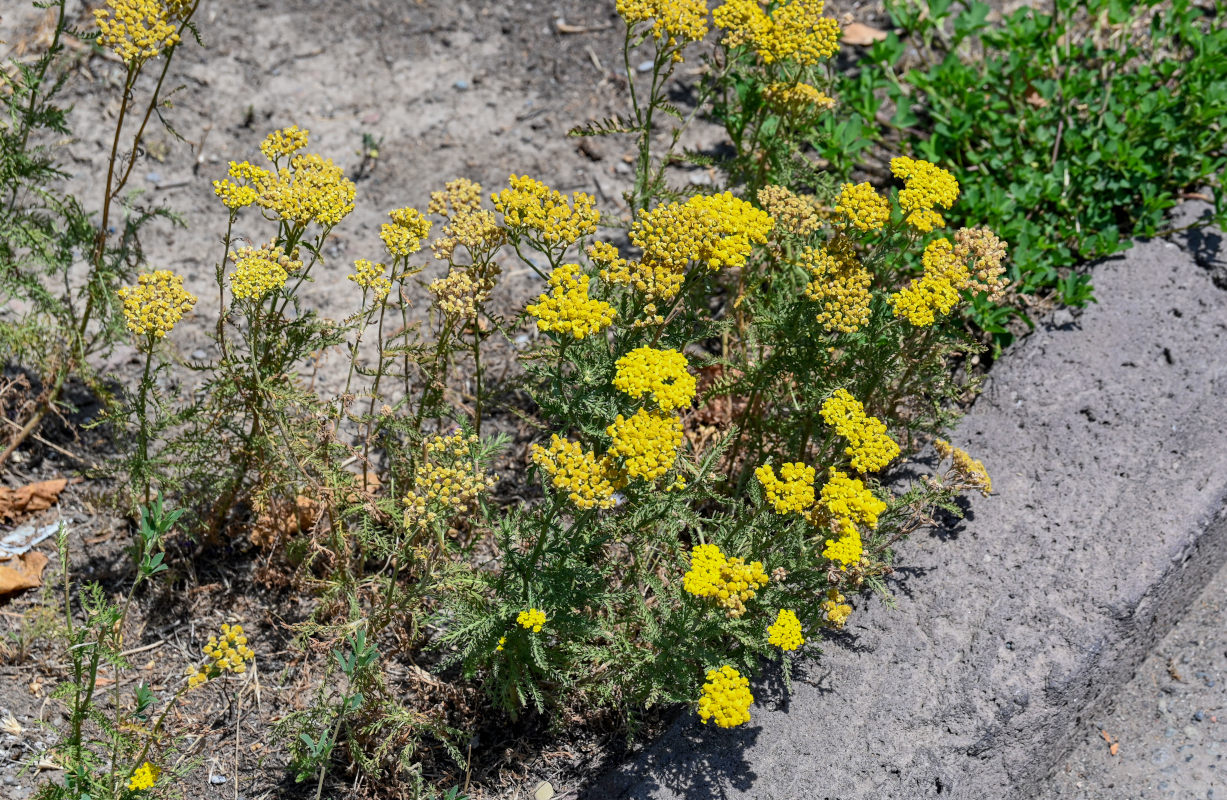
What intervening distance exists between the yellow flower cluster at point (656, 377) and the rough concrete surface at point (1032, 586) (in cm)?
136

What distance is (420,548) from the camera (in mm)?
3883

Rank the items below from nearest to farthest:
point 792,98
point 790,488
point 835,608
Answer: point 790,488
point 835,608
point 792,98

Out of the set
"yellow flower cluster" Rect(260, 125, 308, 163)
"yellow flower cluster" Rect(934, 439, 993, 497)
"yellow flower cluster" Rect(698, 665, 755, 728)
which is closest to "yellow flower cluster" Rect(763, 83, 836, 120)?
"yellow flower cluster" Rect(934, 439, 993, 497)

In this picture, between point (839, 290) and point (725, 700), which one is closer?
point (725, 700)

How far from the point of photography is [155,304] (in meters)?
3.49

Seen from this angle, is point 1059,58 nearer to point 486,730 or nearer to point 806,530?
point 806,530

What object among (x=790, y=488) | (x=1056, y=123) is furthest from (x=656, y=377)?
(x=1056, y=123)

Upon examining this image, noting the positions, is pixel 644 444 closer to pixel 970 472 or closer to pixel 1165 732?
pixel 970 472

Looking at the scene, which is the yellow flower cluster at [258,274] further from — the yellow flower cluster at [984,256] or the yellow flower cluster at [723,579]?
the yellow flower cluster at [984,256]

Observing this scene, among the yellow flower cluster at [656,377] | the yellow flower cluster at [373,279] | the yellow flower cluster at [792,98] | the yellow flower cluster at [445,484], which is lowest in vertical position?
the yellow flower cluster at [445,484]

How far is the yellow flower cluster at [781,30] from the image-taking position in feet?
13.8

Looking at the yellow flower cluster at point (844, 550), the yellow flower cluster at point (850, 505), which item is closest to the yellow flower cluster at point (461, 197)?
the yellow flower cluster at point (850, 505)

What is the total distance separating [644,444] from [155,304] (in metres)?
1.74

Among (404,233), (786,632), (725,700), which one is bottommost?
(725,700)
